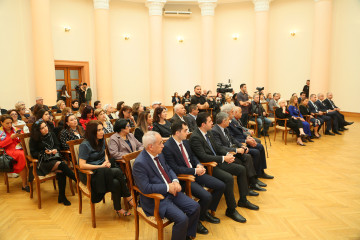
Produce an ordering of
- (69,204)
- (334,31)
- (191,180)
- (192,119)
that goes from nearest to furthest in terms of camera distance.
→ (191,180)
(69,204)
(192,119)
(334,31)

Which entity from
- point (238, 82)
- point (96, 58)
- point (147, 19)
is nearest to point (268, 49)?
point (238, 82)

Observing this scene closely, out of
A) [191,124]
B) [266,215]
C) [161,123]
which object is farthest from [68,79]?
[266,215]

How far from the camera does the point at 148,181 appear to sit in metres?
2.73

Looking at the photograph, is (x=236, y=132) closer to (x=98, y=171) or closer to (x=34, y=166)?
(x=98, y=171)

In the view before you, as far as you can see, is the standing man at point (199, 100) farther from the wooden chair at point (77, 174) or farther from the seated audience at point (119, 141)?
the wooden chair at point (77, 174)

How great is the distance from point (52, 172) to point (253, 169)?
121 inches

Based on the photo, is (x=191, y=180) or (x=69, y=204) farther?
(x=69, y=204)

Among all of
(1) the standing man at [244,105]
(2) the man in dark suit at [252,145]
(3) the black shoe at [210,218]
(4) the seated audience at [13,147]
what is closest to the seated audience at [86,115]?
(4) the seated audience at [13,147]

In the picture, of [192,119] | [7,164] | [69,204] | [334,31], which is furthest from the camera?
[334,31]

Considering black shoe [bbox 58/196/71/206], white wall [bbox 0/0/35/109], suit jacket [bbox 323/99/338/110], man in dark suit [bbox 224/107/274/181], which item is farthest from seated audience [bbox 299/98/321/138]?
white wall [bbox 0/0/35/109]

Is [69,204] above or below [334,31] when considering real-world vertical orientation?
below

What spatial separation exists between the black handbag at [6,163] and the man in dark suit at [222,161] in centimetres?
290

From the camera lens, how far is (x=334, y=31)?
10.9 m

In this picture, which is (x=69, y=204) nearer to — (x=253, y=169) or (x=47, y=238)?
(x=47, y=238)
